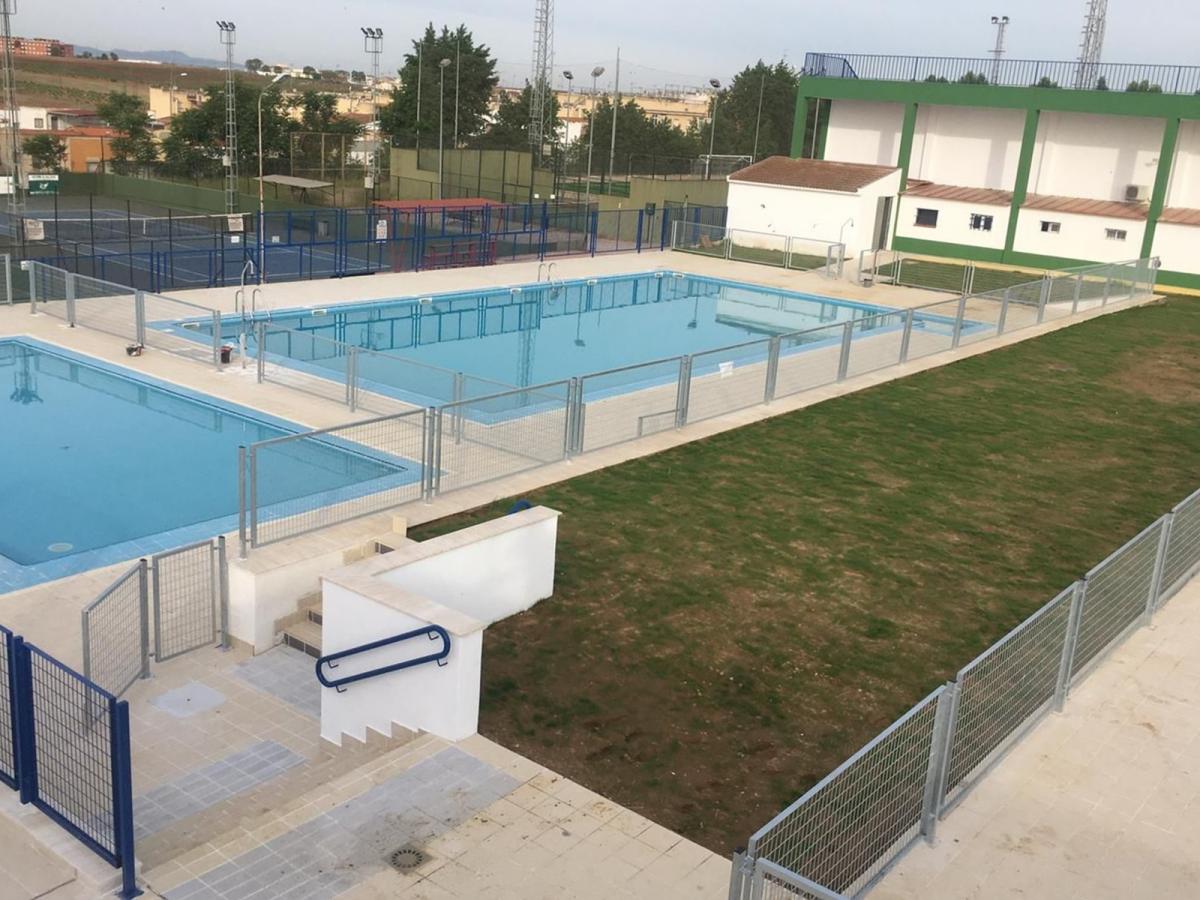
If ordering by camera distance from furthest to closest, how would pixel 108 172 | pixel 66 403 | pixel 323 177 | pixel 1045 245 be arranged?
pixel 108 172, pixel 323 177, pixel 1045 245, pixel 66 403

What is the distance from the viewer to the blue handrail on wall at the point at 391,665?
8.76 metres

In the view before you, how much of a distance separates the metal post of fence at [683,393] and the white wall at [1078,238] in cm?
2661

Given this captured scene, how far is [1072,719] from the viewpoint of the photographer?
9.65 metres

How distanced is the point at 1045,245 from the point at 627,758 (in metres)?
36.8

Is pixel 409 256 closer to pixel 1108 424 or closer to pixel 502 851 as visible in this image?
pixel 1108 424

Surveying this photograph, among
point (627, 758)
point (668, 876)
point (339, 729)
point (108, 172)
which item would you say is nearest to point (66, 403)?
point (339, 729)

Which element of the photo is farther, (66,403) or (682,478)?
(66,403)

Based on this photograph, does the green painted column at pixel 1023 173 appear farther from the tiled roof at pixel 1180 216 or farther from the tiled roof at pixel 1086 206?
the tiled roof at pixel 1180 216

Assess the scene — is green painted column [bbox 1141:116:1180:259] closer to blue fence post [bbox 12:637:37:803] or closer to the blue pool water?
the blue pool water

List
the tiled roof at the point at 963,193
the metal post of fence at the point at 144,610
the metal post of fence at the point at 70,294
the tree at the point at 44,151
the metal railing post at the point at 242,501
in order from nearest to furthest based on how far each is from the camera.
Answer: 1. the metal post of fence at the point at 144,610
2. the metal railing post at the point at 242,501
3. the metal post of fence at the point at 70,294
4. the tiled roof at the point at 963,193
5. the tree at the point at 44,151

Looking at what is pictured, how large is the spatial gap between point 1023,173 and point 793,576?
33.1 m

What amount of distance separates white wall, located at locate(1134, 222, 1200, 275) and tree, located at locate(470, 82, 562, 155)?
3628 centimetres

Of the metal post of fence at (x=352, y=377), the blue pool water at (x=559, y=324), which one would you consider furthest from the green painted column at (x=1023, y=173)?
the metal post of fence at (x=352, y=377)

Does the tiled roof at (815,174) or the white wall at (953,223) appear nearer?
the tiled roof at (815,174)
